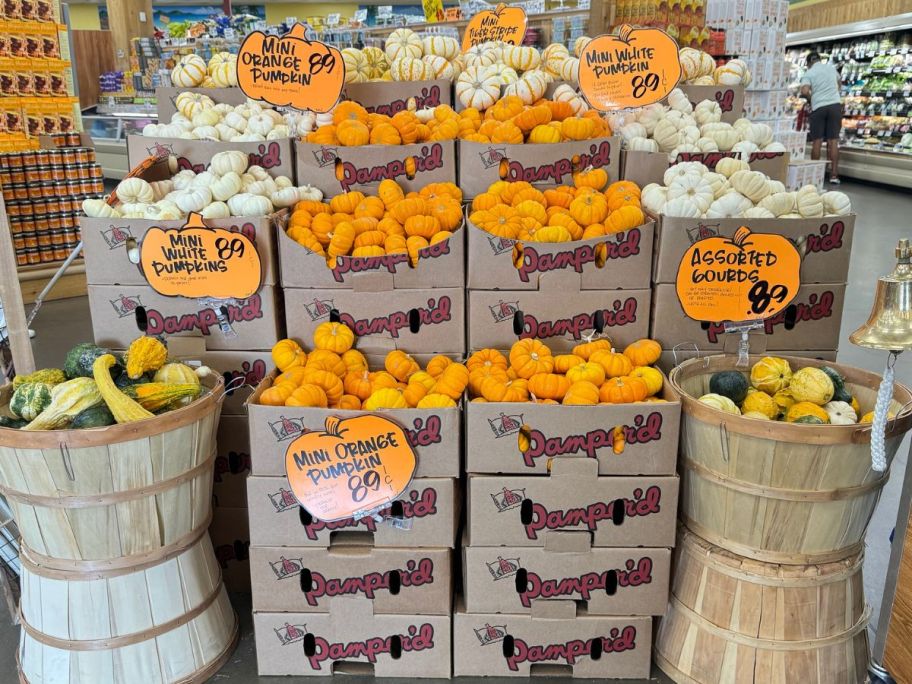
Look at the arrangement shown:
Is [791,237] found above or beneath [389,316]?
above

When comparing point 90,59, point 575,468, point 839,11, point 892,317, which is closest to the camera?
point 892,317

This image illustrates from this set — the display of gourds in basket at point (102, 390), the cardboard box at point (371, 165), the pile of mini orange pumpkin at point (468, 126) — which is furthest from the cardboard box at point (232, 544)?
the pile of mini orange pumpkin at point (468, 126)

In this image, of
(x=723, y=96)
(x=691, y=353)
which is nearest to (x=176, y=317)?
(x=691, y=353)

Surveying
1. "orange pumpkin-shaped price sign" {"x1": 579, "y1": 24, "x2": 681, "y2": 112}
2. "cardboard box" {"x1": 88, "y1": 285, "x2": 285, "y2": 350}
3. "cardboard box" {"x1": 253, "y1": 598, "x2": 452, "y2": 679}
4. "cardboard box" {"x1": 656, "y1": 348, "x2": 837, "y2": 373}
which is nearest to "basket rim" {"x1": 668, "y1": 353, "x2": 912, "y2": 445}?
"cardboard box" {"x1": 656, "y1": 348, "x2": 837, "y2": 373}

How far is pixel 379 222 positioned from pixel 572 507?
1.06 metres

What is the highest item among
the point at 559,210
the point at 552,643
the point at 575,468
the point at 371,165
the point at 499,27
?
the point at 499,27

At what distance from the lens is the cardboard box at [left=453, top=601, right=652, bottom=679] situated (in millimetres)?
1996

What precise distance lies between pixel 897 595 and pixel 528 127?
187cm

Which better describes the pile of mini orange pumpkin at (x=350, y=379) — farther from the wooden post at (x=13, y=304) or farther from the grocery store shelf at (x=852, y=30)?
the grocery store shelf at (x=852, y=30)

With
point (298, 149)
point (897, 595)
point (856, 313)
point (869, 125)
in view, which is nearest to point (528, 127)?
point (298, 149)

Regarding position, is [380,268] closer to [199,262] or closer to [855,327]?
[199,262]

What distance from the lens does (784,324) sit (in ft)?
7.36

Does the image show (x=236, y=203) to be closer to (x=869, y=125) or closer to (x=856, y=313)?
(x=856, y=313)

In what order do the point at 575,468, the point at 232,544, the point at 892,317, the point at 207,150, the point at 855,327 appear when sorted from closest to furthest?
1. the point at 892,317
2. the point at 575,468
3. the point at 232,544
4. the point at 207,150
5. the point at 855,327
